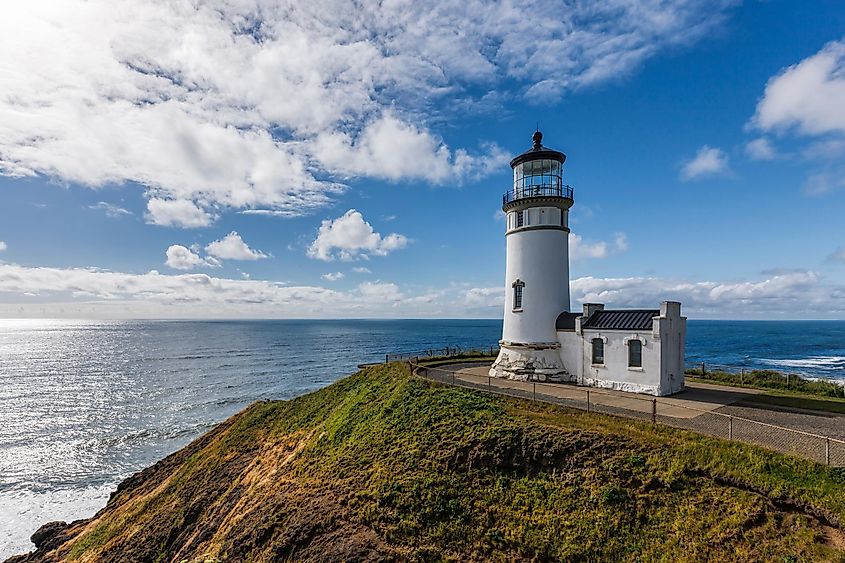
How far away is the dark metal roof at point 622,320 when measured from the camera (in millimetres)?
19844

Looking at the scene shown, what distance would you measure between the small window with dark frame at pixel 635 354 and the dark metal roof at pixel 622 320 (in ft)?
2.39

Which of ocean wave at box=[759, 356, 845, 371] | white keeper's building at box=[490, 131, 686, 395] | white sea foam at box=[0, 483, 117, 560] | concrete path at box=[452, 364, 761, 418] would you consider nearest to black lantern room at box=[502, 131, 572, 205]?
white keeper's building at box=[490, 131, 686, 395]

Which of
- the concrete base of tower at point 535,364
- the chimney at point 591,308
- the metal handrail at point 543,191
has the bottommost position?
the concrete base of tower at point 535,364

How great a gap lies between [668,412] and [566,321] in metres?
7.55

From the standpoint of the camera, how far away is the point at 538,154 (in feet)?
74.4

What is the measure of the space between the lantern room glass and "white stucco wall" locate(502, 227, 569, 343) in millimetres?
2290

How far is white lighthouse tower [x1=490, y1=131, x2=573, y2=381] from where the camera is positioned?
74.4 feet

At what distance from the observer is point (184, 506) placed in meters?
17.7

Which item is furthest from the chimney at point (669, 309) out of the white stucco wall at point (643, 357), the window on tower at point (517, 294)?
the window on tower at point (517, 294)

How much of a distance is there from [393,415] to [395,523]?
19.5 feet

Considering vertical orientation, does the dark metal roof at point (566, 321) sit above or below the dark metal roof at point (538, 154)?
below

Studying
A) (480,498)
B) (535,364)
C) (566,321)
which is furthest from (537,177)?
(480,498)

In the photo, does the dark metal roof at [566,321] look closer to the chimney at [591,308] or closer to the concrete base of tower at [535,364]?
the chimney at [591,308]

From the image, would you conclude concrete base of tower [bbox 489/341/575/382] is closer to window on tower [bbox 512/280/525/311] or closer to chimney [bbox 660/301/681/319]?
window on tower [bbox 512/280/525/311]
